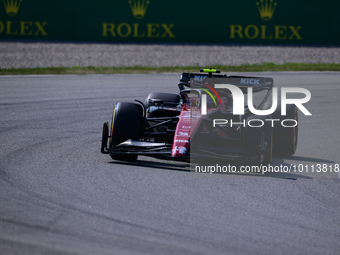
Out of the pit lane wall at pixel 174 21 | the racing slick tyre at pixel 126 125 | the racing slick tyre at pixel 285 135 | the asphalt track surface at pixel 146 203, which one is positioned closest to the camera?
the asphalt track surface at pixel 146 203

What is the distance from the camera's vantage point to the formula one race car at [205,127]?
19.4 feet

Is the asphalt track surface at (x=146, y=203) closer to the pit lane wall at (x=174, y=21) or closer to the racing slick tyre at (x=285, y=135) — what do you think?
the racing slick tyre at (x=285, y=135)

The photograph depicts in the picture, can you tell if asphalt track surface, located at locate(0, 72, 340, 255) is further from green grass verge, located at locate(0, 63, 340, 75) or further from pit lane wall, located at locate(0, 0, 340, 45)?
pit lane wall, located at locate(0, 0, 340, 45)

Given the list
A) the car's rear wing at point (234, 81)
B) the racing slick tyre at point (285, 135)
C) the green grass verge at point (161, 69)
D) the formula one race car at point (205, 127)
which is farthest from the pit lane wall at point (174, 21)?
the racing slick tyre at point (285, 135)

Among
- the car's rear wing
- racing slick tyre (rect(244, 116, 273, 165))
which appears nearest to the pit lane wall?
the car's rear wing

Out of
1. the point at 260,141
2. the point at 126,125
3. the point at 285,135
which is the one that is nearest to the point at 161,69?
the point at 285,135

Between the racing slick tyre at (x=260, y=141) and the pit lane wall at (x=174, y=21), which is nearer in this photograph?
the racing slick tyre at (x=260, y=141)

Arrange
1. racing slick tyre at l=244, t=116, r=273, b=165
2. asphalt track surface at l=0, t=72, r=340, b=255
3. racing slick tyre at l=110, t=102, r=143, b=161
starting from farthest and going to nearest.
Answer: racing slick tyre at l=110, t=102, r=143, b=161, racing slick tyre at l=244, t=116, r=273, b=165, asphalt track surface at l=0, t=72, r=340, b=255

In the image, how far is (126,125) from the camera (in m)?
6.38

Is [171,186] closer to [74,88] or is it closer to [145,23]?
[74,88]

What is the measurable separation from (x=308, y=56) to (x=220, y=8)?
3.74m

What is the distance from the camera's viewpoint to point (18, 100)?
1055 centimetres

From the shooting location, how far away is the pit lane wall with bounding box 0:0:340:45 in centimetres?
1825

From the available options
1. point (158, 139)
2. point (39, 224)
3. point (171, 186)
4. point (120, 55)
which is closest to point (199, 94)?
point (158, 139)
